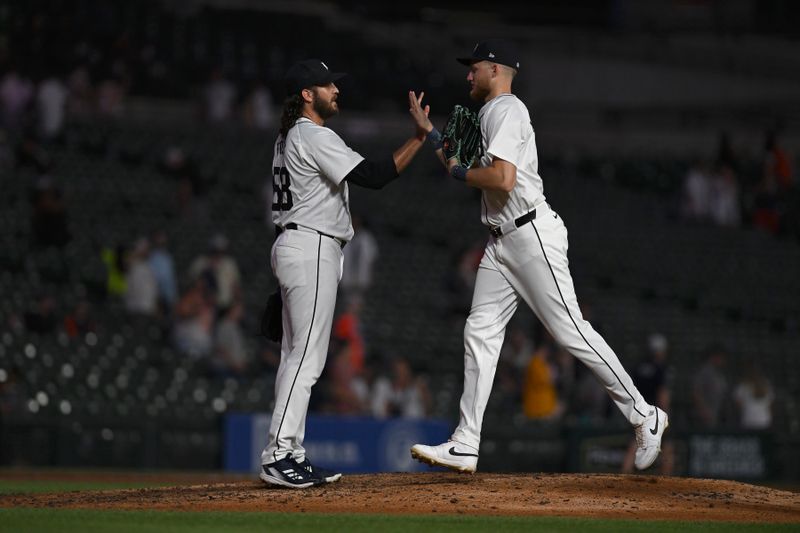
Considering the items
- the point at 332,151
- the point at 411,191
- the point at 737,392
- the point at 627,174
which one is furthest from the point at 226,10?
the point at 332,151

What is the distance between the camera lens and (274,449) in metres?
7.07

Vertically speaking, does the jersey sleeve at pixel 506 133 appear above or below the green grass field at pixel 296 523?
above

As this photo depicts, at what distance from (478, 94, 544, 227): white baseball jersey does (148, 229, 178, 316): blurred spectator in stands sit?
8.73 meters

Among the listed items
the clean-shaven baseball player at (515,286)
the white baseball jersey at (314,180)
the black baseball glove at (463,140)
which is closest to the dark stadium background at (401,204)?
the white baseball jersey at (314,180)

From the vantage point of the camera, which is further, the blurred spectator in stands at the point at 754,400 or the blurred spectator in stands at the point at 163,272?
the blurred spectator in stands at the point at 754,400

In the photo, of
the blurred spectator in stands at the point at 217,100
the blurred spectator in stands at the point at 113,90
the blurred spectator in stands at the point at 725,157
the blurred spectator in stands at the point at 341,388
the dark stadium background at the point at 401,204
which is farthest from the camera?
the blurred spectator in stands at the point at 725,157

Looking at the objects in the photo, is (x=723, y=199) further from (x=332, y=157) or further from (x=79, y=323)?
(x=332, y=157)

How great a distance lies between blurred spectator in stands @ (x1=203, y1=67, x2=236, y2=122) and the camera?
2111cm

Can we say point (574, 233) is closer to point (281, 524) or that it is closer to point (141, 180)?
point (141, 180)

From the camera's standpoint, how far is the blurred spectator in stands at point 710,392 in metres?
16.3

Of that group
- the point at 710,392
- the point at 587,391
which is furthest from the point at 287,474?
the point at 710,392

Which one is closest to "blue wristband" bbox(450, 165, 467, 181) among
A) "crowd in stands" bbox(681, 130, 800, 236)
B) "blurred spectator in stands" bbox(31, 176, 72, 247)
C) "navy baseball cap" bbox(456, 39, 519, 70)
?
"navy baseball cap" bbox(456, 39, 519, 70)

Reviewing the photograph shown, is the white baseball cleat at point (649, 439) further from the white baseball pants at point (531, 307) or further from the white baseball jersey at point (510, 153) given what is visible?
the white baseball jersey at point (510, 153)

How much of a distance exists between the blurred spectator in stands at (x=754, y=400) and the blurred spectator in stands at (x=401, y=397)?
3.90 m
